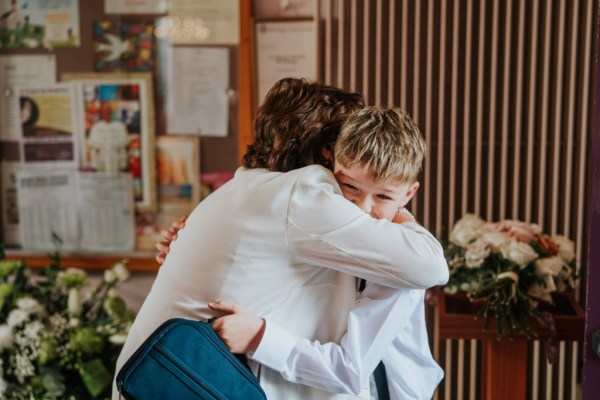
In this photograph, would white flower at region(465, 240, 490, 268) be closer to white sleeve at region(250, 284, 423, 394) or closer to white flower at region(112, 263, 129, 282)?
white sleeve at region(250, 284, 423, 394)

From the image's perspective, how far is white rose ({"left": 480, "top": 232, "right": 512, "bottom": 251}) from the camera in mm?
2754

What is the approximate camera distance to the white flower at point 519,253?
266 cm

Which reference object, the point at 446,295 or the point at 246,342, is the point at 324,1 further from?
the point at 246,342

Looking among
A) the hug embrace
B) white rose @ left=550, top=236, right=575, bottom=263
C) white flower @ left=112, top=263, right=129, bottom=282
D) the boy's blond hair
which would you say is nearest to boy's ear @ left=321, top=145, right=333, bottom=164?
the hug embrace

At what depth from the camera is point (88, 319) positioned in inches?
124

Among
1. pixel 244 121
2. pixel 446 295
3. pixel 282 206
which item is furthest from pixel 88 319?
pixel 282 206

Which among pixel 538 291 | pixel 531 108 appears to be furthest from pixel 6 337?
pixel 531 108

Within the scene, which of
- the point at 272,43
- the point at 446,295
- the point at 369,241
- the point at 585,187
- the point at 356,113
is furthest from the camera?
the point at 272,43

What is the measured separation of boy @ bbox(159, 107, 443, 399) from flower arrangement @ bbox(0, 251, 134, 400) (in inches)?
50.5

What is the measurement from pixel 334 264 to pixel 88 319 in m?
1.77

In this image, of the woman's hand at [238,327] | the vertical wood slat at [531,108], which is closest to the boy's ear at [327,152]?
the woman's hand at [238,327]

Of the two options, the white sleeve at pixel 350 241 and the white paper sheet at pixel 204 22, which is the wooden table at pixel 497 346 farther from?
the white paper sheet at pixel 204 22

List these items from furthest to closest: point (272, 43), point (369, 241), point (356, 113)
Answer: point (272, 43) < point (356, 113) < point (369, 241)

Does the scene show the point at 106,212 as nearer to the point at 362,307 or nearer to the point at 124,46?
the point at 124,46
